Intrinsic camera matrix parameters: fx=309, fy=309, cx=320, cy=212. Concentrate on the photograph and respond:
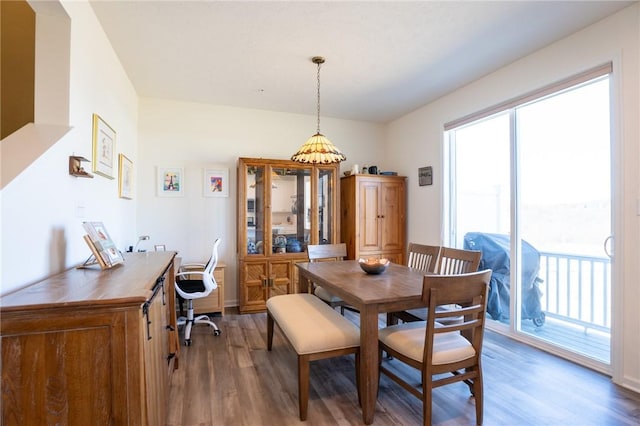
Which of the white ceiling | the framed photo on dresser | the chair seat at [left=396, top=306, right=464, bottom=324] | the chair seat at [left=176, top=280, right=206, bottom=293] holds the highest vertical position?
the white ceiling

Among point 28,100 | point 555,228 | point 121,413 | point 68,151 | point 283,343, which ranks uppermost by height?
point 28,100

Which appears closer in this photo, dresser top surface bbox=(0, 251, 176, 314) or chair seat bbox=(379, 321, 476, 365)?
dresser top surface bbox=(0, 251, 176, 314)

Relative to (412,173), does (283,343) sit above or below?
below

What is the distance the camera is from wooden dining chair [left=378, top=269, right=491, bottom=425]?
5.38 ft

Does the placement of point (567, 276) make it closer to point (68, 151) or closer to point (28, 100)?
point (68, 151)

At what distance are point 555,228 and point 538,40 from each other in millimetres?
1659

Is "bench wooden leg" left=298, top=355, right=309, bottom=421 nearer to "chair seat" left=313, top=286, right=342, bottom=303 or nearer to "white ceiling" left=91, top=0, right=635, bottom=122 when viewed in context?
"chair seat" left=313, top=286, right=342, bottom=303

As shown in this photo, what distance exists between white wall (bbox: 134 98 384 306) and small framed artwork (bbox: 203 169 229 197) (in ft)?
0.20

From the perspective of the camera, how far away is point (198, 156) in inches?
160

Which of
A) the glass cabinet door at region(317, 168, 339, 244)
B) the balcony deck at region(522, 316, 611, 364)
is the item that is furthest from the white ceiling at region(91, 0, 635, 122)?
the balcony deck at region(522, 316, 611, 364)

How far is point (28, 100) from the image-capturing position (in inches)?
64.1

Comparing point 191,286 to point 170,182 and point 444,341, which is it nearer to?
point 170,182

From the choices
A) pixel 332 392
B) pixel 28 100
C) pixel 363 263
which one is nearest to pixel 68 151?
pixel 28 100

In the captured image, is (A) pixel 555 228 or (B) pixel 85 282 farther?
(A) pixel 555 228
